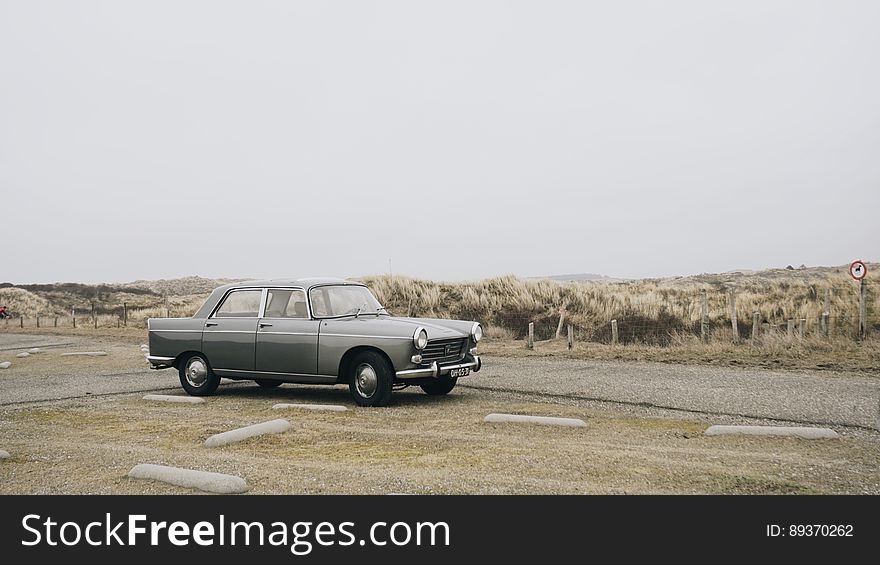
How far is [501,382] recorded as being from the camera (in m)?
12.6

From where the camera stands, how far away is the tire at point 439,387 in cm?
1103

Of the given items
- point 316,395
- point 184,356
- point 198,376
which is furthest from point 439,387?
point 184,356

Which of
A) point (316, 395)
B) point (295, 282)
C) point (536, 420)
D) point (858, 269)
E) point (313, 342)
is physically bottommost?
point (316, 395)

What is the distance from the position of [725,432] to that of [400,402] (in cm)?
444

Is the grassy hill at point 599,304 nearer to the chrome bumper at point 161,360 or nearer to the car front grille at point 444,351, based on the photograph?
the car front grille at point 444,351

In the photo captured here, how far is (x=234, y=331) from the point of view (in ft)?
35.7

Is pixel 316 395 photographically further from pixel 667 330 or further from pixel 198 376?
pixel 667 330

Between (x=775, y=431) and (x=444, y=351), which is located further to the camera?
(x=444, y=351)

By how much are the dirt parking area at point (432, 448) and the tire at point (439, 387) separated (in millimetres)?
261

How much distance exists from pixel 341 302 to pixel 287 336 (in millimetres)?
895

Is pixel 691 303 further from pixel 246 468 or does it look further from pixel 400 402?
pixel 246 468

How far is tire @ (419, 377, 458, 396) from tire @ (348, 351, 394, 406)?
1.40m

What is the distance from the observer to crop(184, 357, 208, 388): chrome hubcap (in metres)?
11.2
